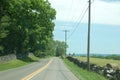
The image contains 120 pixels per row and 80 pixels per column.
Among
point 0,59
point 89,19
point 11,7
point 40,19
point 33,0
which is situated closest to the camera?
point 89,19

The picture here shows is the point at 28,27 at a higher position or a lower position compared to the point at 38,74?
higher

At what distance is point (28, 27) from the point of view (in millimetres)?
83500

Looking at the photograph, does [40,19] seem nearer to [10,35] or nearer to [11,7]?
[10,35]

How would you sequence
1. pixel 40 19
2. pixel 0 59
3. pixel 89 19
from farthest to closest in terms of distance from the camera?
pixel 40 19, pixel 0 59, pixel 89 19

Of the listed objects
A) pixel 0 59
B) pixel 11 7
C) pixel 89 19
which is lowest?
pixel 0 59

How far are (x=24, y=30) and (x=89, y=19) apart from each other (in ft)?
125

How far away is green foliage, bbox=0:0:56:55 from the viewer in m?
79.6

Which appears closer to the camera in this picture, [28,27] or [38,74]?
[38,74]

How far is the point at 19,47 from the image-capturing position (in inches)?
3506

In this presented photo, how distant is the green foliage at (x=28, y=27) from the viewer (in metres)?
79.6

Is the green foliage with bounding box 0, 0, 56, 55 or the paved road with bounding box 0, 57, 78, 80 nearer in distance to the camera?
the paved road with bounding box 0, 57, 78, 80

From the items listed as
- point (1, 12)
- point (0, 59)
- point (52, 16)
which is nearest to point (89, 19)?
point (0, 59)

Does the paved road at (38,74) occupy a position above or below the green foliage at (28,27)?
below

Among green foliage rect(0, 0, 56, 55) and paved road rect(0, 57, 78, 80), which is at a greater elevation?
green foliage rect(0, 0, 56, 55)
